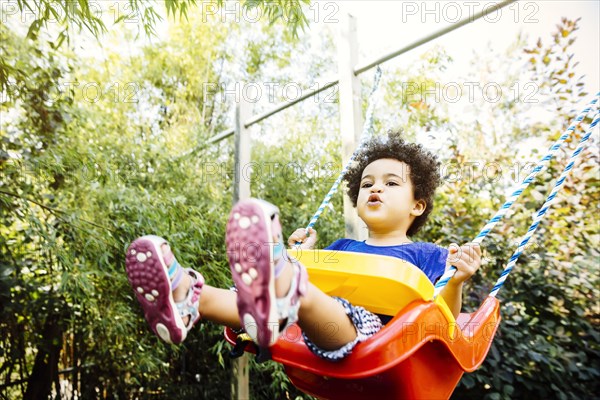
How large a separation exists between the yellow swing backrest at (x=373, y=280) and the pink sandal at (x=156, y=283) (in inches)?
12.6

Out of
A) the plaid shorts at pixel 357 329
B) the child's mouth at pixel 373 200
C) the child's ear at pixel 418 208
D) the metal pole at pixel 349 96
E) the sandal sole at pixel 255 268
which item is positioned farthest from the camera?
the metal pole at pixel 349 96

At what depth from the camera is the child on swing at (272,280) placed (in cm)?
79

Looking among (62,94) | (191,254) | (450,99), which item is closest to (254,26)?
(450,99)

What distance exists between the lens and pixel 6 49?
2.19 metres

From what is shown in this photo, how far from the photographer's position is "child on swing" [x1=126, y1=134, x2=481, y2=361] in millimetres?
789

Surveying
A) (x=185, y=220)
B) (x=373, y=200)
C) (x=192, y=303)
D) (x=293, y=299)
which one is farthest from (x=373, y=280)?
(x=185, y=220)

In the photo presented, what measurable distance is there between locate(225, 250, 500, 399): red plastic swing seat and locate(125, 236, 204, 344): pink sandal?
31cm

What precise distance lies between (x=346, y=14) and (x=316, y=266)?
1.26m

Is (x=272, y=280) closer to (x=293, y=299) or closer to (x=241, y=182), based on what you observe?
(x=293, y=299)

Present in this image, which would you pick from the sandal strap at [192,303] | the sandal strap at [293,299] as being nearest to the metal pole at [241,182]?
the sandal strap at [192,303]

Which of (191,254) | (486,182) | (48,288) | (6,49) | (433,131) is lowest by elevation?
(48,288)

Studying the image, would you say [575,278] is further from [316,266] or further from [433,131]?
[316,266]

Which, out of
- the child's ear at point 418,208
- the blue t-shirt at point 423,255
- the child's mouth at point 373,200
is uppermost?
the child's mouth at point 373,200

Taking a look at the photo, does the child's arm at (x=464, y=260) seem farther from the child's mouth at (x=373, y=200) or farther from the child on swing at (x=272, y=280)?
the child's mouth at (x=373, y=200)
